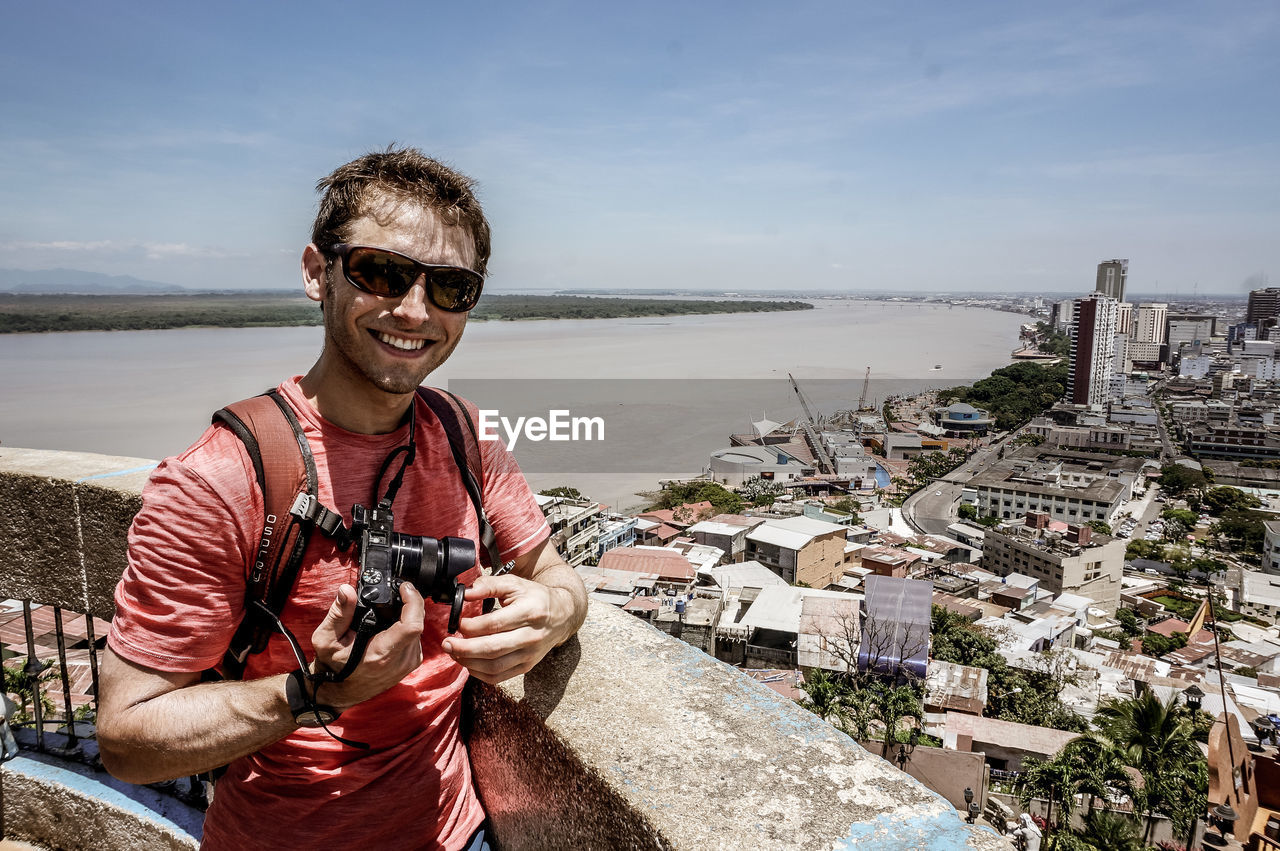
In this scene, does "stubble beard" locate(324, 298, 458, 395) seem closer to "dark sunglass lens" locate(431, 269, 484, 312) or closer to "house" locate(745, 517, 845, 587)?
"dark sunglass lens" locate(431, 269, 484, 312)

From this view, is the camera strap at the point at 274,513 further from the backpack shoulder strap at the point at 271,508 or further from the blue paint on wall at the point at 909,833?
the blue paint on wall at the point at 909,833

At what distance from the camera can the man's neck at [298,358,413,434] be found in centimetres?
83

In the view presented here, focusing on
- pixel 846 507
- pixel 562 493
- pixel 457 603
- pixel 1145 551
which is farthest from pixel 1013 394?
pixel 457 603

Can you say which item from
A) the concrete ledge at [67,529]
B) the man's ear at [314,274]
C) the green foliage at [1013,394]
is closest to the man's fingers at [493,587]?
the man's ear at [314,274]

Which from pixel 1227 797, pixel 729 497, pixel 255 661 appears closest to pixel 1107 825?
pixel 1227 797

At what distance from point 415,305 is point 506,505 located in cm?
28

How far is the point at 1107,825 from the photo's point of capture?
4969 millimetres

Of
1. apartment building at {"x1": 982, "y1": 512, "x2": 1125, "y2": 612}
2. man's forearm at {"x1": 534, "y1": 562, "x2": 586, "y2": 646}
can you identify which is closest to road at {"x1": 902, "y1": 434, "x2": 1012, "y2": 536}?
apartment building at {"x1": 982, "y1": 512, "x2": 1125, "y2": 612}

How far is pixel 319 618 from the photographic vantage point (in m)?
0.78

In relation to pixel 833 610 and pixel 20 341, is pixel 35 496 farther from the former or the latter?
pixel 20 341

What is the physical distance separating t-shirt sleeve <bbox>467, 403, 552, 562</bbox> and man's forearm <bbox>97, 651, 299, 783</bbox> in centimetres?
34

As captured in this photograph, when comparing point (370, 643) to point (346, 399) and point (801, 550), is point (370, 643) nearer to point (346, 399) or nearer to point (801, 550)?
point (346, 399)

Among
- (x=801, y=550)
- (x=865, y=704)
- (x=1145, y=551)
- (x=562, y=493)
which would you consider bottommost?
(x=1145, y=551)

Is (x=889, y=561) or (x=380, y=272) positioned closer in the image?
(x=380, y=272)
